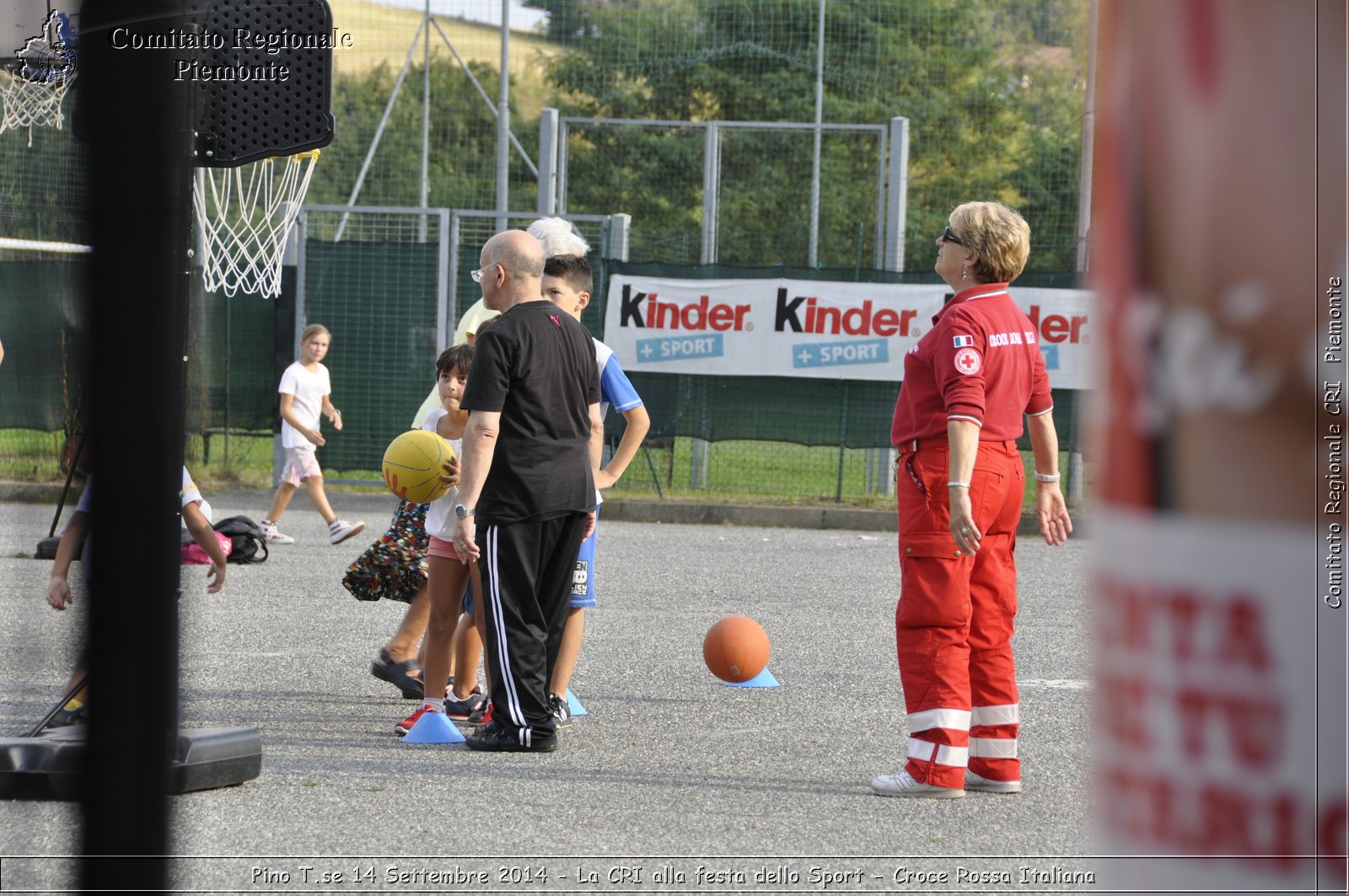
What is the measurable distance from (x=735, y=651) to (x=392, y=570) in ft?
5.32

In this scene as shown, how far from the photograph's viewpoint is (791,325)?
50.0 ft

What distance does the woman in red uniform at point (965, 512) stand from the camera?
4.95 metres

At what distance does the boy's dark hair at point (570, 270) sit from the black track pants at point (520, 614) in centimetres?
103

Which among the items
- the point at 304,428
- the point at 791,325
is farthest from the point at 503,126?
the point at 304,428

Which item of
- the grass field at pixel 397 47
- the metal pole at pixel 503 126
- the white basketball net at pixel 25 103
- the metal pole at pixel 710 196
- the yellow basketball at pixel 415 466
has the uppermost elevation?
the grass field at pixel 397 47

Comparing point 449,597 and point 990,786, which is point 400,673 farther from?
point 990,786

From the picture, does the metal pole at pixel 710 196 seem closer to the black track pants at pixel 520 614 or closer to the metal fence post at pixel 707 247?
the metal fence post at pixel 707 247

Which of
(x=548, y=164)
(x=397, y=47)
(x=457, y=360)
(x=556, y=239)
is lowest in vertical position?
(x=457, y=360)

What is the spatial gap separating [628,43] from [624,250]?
3159 centimetres

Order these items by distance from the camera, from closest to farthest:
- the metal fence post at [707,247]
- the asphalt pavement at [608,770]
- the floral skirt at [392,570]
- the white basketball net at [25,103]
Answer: the asphalt pavement at [608,770]
the floral skirt at [392,570]
the white basketball net at [25,103]
the metal fence post at [707,247]

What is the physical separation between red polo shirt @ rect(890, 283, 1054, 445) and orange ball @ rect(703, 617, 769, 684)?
197 cm

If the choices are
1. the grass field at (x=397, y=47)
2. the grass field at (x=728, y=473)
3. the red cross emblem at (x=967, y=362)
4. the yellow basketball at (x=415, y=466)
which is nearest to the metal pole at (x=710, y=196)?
the grass field at (x=728, y=473)

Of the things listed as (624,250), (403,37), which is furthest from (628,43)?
(624,250)

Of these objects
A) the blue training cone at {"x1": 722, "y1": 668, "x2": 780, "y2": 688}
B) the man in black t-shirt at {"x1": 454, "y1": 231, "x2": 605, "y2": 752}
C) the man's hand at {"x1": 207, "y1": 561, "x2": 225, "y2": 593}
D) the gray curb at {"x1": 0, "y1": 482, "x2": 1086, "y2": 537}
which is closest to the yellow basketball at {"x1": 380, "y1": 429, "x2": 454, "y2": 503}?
the man in black t-shirt at {"x1": 454, "y1": 231, "x2": 605, "y2": 752}
